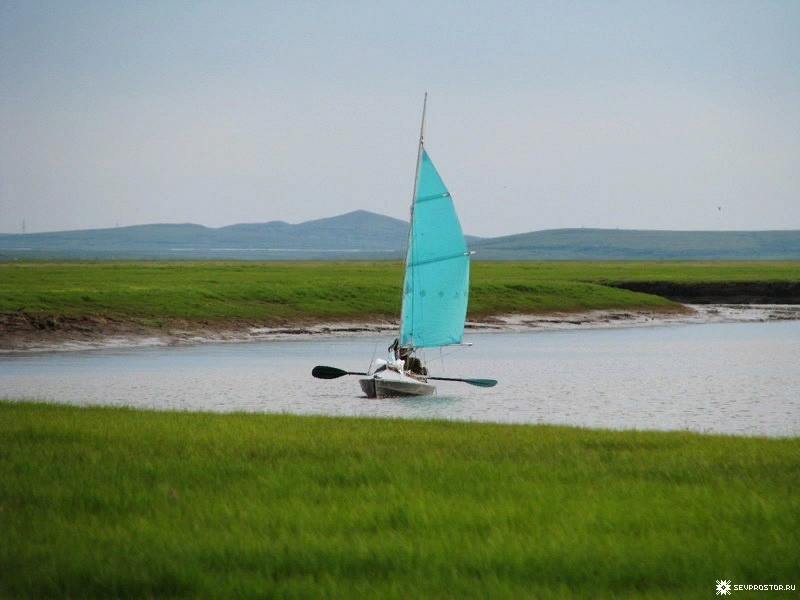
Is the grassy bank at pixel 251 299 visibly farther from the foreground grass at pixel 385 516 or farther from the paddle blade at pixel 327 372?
the foreground grass at pixel 385 516

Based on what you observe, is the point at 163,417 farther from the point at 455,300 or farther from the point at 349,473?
the point at 455,300

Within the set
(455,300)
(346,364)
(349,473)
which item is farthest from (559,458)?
(346,364)

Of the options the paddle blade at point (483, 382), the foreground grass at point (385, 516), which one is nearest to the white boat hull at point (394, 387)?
the paddle blade at point (483, 382)

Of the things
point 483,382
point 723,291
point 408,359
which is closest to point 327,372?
point 408,359

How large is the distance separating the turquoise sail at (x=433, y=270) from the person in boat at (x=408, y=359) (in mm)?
226

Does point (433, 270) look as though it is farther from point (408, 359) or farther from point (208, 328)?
point (208, 328)

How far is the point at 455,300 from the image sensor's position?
121ft

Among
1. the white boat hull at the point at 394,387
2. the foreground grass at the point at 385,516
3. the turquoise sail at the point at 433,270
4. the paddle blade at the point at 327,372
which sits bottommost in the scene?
the white boat hull at the point at 394,387

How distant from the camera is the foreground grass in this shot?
32.7ft

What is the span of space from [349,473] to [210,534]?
379 cm

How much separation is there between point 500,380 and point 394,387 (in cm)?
573

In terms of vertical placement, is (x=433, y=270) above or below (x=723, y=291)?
above

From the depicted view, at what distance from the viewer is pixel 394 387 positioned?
34.9m

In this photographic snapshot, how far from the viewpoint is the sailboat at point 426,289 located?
35531mm
